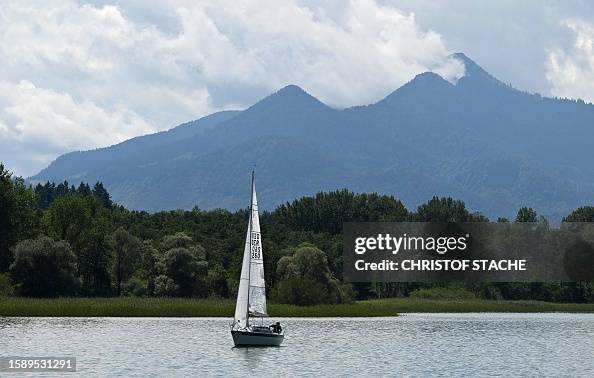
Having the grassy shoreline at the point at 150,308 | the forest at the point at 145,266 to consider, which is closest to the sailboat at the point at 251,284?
the grassy shoreline at the point at 150,308

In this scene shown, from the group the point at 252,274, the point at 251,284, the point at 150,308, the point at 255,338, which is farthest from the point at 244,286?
the point at 150,308

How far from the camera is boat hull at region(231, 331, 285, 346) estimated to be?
77.5 meters

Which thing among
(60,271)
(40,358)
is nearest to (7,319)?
(60,271)

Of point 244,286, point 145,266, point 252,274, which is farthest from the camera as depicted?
point 145,266

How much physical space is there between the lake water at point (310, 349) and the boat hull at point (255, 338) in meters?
0.91

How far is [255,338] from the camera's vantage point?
78688 millimetres

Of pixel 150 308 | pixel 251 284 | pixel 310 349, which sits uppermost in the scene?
pixel 251 284

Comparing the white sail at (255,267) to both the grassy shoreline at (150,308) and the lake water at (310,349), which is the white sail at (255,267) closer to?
the lake water at (310,349)

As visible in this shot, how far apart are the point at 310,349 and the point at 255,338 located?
4.28 meters

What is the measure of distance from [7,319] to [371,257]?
7909 cm

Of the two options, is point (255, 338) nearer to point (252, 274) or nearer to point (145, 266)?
point (252, 274)

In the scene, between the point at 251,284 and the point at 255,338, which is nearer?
the point at 251,284

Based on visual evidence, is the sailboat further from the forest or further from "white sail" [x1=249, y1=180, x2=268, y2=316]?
the forest

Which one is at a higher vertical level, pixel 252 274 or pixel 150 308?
pixel 252 274
